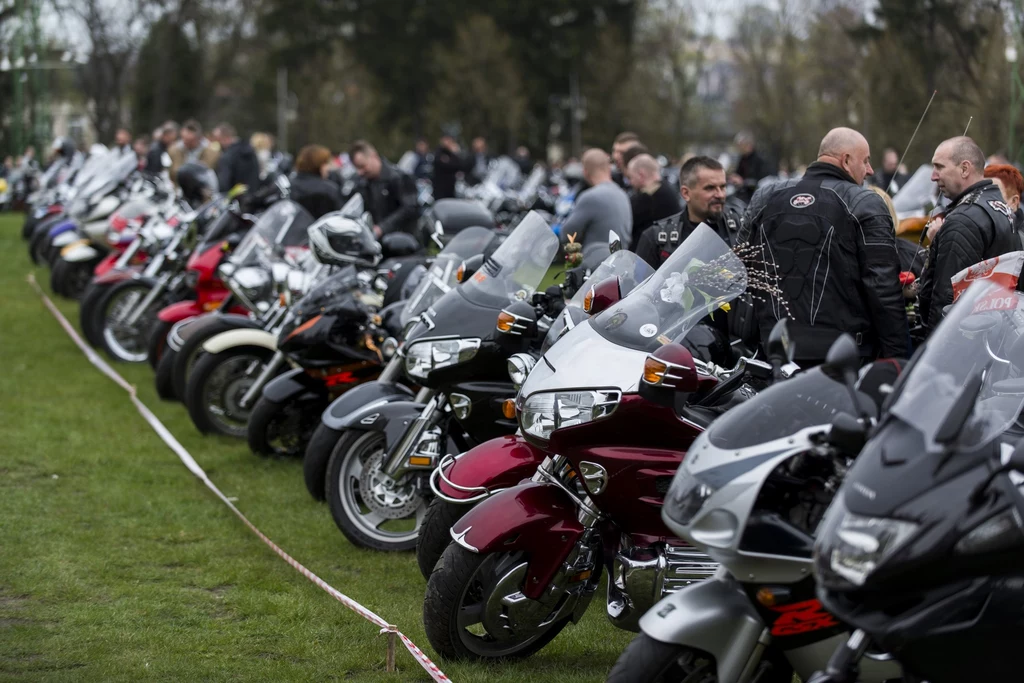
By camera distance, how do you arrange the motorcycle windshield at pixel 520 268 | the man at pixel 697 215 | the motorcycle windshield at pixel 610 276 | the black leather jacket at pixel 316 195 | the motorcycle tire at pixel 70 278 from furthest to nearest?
the motorcycle tire at pixel 70 278
the black leather jacket at pixel 316 195
the man at pixel 697 215
the motorcycle windshield at pixel 520 268
the motorcycle windshield at pixel 610 276

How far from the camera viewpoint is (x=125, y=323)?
11.7 metres

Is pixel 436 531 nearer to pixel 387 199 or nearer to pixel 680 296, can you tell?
pixel 680 296

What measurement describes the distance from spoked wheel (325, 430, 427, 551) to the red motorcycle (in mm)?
1713

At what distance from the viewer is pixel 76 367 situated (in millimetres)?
11711

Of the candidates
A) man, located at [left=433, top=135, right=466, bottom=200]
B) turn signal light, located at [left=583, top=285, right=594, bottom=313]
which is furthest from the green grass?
man, located at [left=433, top=135, right=466, bottom=200]

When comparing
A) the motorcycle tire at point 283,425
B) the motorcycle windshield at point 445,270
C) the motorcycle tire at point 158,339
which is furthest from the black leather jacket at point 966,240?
the motorcycle tire at point 158,339

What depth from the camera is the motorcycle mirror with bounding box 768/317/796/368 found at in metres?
3.33

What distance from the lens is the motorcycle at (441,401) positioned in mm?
5504

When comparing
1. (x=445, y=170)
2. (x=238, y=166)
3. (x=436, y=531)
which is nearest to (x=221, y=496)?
(x=436, y=531)

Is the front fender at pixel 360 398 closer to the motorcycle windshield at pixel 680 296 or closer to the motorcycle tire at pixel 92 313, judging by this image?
the motorcycle windshield at pixel 680 296

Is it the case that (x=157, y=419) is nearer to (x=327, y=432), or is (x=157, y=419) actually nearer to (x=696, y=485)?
(x=327, y=432)

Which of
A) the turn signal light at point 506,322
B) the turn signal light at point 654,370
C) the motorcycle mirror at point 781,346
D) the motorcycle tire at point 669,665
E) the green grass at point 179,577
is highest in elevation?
the motorcycle mirror at point 781,346

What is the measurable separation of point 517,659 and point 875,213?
7.99 ft

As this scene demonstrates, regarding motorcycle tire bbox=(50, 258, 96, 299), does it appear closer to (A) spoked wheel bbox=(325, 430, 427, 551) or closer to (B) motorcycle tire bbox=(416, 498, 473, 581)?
(A) spoked wheel bbox=(325, 430, 427, 551)
